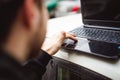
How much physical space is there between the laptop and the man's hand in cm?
2

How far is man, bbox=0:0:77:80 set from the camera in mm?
344

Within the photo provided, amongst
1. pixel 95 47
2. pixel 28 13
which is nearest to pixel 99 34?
pixel 95 47

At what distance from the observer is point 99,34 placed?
2.75 ft

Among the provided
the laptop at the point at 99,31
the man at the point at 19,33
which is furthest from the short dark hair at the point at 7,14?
the laptop at the point at 99,31

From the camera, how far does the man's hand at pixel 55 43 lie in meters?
0.76

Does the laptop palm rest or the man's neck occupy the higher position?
the man's neck

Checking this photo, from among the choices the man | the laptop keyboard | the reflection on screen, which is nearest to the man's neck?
the man

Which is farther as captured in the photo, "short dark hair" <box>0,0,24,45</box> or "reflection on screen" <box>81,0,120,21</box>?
"reflection on screen" <box>81,0,120,21</box>

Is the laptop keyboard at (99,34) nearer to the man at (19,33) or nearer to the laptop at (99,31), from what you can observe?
the laptop at (99,31)

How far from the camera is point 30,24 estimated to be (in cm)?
39

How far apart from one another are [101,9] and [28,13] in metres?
0.57

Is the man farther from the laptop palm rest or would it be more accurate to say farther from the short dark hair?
the laptop palm rest

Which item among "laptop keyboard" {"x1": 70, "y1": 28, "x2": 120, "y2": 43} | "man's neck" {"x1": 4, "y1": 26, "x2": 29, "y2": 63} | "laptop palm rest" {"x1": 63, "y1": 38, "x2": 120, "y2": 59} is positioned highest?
"man's neck" {"x1": 4, "y1": 26, "x2": 29, "y2": 63}

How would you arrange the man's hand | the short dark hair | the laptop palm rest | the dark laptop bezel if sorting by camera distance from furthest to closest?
the dark laptop bezel
the man's hand
the laptop palm rest
the short dark hair
